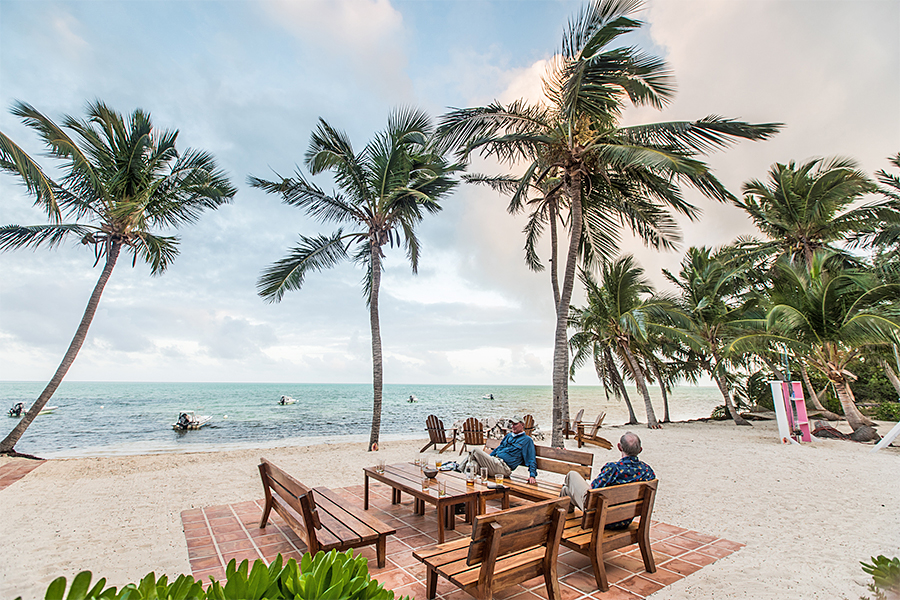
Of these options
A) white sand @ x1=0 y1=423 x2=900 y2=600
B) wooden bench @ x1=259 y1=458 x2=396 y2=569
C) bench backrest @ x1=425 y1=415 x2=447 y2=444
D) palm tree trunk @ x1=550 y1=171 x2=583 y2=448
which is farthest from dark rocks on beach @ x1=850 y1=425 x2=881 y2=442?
wooden bench @ x1=259 y1=458 x2=396 y2=569

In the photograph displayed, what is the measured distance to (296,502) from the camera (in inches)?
139

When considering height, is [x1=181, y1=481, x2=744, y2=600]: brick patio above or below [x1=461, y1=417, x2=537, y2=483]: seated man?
below

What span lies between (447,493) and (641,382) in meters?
14.2

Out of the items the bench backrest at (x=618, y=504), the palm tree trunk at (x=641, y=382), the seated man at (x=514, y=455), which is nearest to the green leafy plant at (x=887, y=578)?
the bench backrest at (x=618, y=504)

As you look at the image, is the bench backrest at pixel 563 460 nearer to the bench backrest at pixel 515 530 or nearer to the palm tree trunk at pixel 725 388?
the bench backrest at pixel 515 530

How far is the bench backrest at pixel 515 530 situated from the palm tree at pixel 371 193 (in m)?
7.61

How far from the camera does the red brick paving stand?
6.65m

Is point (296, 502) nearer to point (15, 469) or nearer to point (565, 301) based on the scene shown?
point (565, 301)

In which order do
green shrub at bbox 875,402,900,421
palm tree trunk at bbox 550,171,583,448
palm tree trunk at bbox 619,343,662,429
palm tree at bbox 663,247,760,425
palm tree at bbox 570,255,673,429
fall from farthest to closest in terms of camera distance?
palm tree at bbox 570,255,673,429 < palm tree trunk at bbox 619,343,662,429 < green shrub at bbox 875,402,900,421 < palm tree at bbox 663,247,760,425 < palm tree trunk at bbox 550,171,583,448

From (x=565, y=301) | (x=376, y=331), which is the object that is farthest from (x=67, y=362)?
(x=565, y=301)

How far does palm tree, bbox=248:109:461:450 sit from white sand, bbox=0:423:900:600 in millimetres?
4291

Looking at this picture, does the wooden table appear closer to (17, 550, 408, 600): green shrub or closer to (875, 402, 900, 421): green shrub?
(17, 550, 408, 600): green shrub

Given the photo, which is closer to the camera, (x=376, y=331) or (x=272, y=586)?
(x=272, y=586)

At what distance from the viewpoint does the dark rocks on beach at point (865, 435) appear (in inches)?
424
